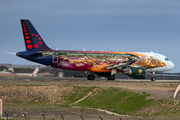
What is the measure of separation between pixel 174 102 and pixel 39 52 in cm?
2371

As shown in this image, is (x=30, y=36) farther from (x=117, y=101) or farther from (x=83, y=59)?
(x=117, y=101)

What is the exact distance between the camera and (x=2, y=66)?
71312 millimetres

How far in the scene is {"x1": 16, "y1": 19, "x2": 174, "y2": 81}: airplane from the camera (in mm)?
40616

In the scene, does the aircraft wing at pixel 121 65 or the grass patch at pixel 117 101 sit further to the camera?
the aircraft wing at pixel 121 65

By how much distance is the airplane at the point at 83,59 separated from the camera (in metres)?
40.6

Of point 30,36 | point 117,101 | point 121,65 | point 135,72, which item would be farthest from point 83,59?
point 117,101

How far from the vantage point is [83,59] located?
42.0 meters

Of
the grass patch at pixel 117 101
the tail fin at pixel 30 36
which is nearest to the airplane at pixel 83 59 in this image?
the tail fin at pixel 30 36

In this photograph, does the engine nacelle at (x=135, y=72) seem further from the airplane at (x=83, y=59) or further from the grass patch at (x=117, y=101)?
the grass patch at (x=117, y=101)

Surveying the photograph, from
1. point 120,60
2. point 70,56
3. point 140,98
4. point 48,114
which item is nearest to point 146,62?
point 120,60

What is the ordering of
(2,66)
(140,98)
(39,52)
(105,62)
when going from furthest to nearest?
(2,66), (105,62), (39,52), (140,98)

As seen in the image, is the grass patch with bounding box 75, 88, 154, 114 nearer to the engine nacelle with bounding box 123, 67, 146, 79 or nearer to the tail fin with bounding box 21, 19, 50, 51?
the engine nacelle with bounding box 123, 67, 146, 79

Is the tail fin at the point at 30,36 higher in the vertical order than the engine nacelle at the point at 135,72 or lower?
higher

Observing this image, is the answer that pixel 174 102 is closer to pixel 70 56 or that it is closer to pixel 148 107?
pixel 148 107
